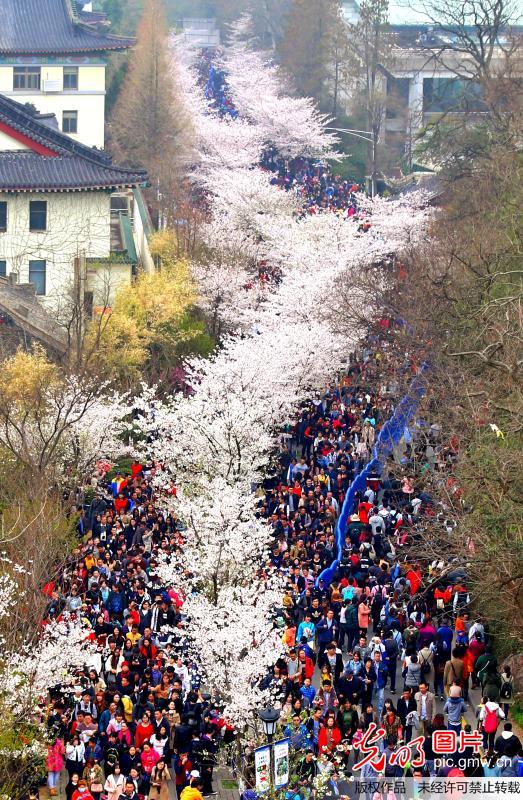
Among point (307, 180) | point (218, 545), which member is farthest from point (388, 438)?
point (307, 180)

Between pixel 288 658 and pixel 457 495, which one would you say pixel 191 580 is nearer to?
pixel 288 658

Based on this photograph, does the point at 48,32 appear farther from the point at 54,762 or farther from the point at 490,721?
the point at 490,721

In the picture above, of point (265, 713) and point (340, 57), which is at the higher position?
point (340, 57)

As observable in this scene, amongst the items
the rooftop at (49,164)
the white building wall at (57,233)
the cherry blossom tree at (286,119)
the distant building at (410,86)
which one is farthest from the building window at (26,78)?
the white building wall at (57,233)

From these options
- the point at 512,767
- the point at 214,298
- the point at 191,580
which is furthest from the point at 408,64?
the point at 512,767

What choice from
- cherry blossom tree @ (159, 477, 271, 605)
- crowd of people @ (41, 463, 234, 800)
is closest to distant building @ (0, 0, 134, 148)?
crowd of people @ (41, 463, 234, 800)
